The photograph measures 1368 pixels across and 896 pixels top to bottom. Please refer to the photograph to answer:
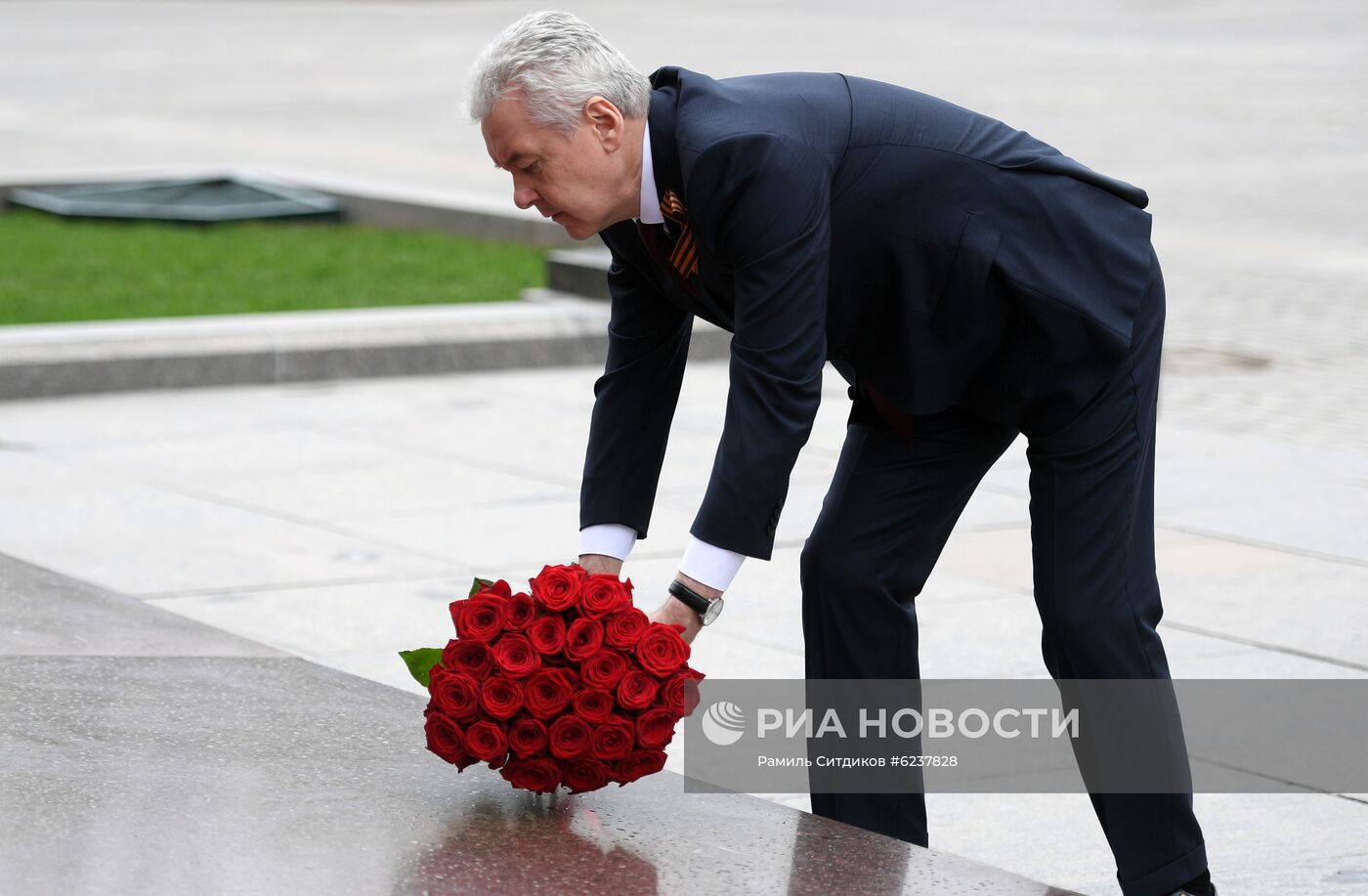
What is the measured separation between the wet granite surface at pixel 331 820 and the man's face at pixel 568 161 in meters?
0.98

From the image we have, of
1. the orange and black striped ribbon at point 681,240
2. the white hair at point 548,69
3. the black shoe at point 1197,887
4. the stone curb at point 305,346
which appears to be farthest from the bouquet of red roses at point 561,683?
the stone curb at point 305,346

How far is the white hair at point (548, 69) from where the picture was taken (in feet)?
9.36

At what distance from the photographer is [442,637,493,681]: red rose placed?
10.2ft

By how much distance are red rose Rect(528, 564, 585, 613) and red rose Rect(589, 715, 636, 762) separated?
0.64 feet

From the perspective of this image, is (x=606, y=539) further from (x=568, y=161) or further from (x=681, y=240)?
(x=568, y=161)

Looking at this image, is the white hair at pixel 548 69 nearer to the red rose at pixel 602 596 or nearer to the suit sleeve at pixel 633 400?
the suit sleeve at pixel 633 400

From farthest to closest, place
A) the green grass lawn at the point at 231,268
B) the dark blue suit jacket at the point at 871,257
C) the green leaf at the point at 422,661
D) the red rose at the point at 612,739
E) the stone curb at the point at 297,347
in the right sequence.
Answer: the green grass lawn at the point at 231,268
the stone curb at the point at 297,347
the green leaf at the point at 422,661
the red rose at the point at 612,739
the dark blue suit jacket at the point at 871,257

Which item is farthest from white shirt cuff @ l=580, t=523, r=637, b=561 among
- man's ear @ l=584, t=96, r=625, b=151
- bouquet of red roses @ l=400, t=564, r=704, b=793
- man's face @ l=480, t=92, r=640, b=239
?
man's ear @ l=584, t=96, r=625, b=151

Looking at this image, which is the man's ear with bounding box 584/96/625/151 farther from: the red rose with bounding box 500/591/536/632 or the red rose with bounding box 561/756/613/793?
the red rose with bounding box 561/756/613/793

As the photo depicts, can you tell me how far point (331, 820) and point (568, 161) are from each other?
3.83ft

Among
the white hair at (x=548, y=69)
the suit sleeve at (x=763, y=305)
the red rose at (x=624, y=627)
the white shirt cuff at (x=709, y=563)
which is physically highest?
the white hair at (x=548, y=69)

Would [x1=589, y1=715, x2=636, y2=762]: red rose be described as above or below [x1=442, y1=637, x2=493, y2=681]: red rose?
below

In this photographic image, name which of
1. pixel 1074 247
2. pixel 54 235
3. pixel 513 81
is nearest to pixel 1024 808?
pixel 1074 247

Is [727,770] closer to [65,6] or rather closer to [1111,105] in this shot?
[1111,105]
